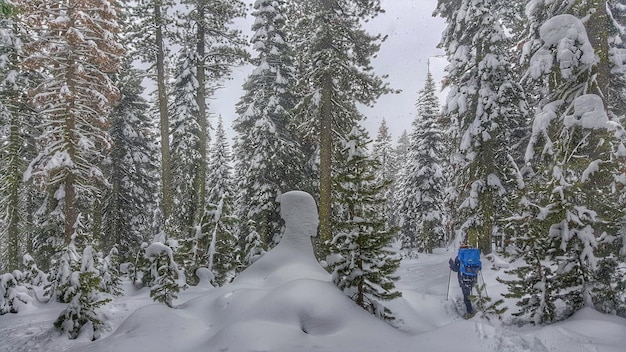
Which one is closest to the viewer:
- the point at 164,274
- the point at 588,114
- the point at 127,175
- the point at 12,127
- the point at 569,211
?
the point at 569,211

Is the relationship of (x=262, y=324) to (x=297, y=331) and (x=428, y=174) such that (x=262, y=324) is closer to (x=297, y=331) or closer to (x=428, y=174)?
(x=297, y=331)

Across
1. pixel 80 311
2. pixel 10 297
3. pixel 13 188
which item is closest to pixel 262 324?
pixel 80 311

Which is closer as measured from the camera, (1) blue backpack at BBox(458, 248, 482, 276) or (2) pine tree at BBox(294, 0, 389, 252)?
(1) blue backpack at BBox(458, 248, 482, 276)

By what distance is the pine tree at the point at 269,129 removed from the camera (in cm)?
1819

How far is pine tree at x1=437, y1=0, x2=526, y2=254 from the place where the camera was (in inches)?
590

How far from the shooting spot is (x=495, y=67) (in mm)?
14875

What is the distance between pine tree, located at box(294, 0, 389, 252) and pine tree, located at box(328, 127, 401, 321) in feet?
18.2

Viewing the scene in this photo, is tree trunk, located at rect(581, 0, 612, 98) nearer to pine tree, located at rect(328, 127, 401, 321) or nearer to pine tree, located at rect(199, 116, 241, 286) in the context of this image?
pine tree, located at rect(328, 127, 401, 321)

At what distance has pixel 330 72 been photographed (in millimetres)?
13680

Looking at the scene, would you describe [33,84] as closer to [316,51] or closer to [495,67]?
[316,51]

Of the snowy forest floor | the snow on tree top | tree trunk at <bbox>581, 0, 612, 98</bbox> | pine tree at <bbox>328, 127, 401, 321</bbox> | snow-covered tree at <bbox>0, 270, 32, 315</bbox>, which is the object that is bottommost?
snow-covered tree at <bbox>0, 270, 32, 315</bbox>

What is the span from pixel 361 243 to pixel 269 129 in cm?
1170

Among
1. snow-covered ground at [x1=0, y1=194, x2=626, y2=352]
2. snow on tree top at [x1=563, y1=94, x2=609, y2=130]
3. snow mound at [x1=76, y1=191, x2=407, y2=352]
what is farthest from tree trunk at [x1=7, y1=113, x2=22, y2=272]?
snow on tree top at [x1=563, y1=94, x2=609, y2=130]

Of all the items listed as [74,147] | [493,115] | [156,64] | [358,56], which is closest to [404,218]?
[493,115]
